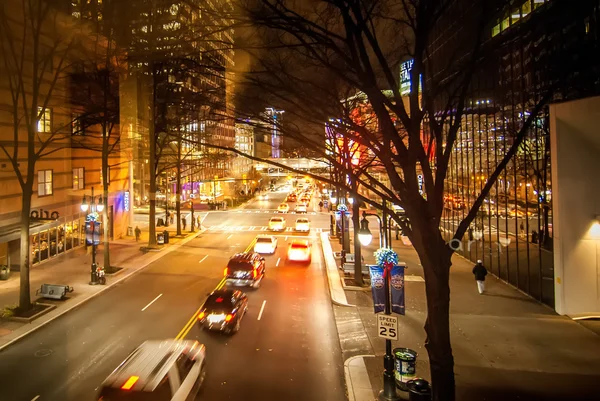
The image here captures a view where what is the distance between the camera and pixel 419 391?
26.2 ft

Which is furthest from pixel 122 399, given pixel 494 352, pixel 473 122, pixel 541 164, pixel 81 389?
pixel 473 122

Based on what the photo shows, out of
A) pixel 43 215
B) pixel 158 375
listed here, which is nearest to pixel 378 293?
pixel 158 375

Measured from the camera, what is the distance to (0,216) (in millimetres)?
19641

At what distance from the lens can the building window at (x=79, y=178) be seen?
88.0ft

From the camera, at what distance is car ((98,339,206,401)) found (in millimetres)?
6707

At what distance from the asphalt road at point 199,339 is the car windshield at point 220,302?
2.82 feet

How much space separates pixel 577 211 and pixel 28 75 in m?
25.0

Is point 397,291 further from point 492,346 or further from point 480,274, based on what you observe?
point 480,274

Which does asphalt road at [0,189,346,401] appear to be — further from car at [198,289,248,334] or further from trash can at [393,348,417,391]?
trash can at [393,348,417,391]

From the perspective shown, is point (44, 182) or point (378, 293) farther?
point (44, 182)

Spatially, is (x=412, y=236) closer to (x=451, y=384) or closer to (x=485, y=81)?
(x=451, y=384)

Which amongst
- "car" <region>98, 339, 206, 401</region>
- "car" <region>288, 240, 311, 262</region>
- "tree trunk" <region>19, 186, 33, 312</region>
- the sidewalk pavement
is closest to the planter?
"tree trunk" <region>19, 186, 33, 312</region>

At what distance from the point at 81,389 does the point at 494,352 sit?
1058 cm

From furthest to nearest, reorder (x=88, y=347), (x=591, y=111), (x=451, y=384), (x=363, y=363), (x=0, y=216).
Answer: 1. (x=0, y=216)
2. (x=591, y=111)
3. (x=88, y=347)
4. (x=363, y=363)
5. (x=451, y=384)
